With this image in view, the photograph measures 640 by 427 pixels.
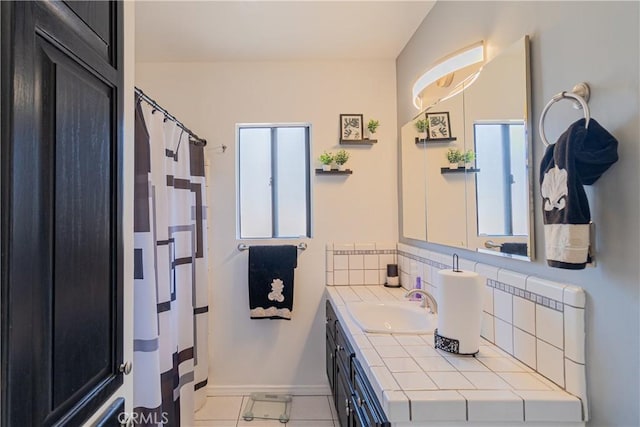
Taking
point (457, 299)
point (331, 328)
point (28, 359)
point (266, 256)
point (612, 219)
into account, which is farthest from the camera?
point (266, 256)

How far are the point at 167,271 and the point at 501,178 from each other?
1.52 m

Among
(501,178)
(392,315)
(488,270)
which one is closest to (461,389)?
(488,270)

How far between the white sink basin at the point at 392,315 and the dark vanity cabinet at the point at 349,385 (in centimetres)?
14

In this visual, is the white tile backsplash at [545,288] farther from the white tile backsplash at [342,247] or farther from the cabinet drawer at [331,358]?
the white tile backsplash at [342,247]

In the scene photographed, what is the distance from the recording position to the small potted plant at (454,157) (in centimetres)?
160

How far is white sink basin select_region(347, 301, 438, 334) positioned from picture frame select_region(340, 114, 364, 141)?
1193 millimetres

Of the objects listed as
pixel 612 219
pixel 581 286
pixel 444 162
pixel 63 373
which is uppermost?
pixel 444 162

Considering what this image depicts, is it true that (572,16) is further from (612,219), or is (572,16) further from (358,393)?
(358,393)

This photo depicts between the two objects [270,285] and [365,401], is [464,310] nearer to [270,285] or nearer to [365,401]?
[365,401]

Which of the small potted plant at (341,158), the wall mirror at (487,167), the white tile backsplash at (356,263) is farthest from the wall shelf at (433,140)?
the white tile backsplash at (356,263)

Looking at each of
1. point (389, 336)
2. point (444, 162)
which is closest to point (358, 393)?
point (389, 336)

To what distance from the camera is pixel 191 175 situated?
87.4 inches

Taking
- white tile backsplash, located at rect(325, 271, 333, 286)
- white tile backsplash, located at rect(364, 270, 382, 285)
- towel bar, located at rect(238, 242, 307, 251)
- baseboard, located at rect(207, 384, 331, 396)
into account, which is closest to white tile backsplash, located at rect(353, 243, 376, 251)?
white tile backsplash, located at rect(364, 270, 382, 285)

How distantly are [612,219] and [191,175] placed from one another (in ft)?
6.93
